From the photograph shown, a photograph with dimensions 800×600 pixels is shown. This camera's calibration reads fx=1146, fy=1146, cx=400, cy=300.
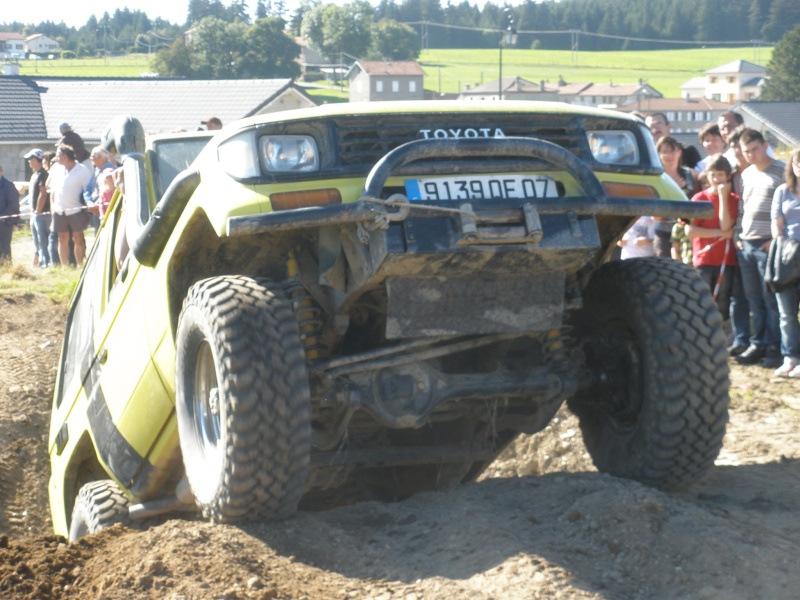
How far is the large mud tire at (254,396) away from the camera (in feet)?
13.4

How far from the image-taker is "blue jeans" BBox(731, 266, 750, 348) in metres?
8.30

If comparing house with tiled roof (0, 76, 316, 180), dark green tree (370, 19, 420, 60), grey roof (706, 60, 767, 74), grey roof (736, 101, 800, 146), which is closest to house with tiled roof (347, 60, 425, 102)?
dark green tree (370, 19, 420, 60)

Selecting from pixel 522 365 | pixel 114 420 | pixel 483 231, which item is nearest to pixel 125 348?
pixel 114 420

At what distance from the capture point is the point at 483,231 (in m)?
3.92

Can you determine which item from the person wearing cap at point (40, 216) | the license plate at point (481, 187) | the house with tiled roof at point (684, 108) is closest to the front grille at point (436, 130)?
the license plate at point (481, 187)

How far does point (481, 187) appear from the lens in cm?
407

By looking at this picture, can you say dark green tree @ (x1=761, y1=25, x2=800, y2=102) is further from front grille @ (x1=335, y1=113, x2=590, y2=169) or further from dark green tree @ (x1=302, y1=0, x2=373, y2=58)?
front grille @ (x1=335, y1=113, x2=590, y2=169)

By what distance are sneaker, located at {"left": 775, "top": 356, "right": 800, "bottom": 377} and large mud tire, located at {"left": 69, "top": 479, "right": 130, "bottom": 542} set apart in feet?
14.3

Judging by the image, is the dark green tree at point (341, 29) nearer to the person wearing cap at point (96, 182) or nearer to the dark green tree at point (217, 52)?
the dark green tree at point (217, 52)

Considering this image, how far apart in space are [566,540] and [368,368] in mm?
982

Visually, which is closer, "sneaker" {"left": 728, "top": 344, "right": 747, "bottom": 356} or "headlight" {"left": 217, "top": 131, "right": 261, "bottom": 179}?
"headlight" {"left": 217, "top": 131, "right": 261, "bottom": 179}

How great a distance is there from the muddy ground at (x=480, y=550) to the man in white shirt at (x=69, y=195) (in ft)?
32.1

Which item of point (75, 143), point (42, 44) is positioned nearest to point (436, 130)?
point (75, 143)

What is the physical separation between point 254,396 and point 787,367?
471cm
